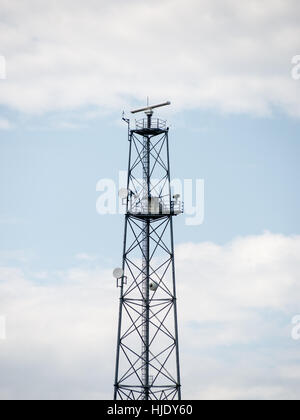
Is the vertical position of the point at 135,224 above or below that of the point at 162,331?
above

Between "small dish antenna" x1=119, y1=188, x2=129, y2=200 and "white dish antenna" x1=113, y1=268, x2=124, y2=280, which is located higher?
"small dish antenna" x1=119, y1=188, x2=129, y2=200

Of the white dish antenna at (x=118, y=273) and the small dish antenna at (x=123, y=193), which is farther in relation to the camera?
the small dish antenna at (x=123, y=193)

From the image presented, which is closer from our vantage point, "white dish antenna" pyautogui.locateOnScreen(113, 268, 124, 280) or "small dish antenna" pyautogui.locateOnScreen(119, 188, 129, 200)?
"white dish antenna" pyautogui.locateOnScreen(113, 268, 124, 280)

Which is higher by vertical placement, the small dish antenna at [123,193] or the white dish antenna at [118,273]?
the small dish antenna at [123,193]

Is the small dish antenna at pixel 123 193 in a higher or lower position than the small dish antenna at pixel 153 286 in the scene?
higher

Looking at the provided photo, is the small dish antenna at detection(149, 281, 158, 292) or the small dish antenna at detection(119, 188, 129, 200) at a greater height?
the small dish antenna at detection(119, 188, 129, 200)

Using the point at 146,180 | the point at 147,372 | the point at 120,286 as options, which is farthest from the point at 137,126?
the point at 147,372

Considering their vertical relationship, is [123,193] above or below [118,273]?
above

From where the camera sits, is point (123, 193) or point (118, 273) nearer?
point (118, 273)
